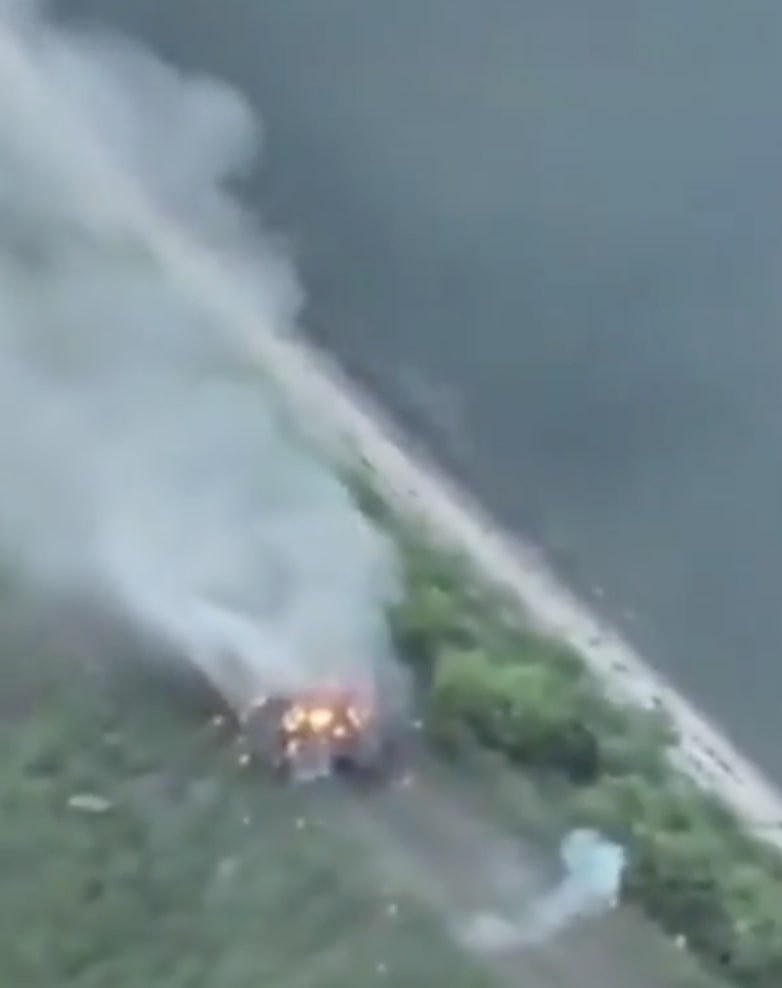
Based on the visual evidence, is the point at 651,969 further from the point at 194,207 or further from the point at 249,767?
the point at 194,207

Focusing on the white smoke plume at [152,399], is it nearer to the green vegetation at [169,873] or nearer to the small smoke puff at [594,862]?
the green vegetation at [169,873]

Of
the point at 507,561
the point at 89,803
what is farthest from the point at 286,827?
the point at 507,561

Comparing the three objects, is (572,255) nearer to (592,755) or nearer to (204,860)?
(592,755)

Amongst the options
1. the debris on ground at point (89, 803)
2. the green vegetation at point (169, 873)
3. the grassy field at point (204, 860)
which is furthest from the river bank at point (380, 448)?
the debris on ground at point (89, 803)

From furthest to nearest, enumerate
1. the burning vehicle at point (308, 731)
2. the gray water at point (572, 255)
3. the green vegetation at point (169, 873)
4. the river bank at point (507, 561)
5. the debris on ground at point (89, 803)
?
the gray water at point (572, 255) → the river bank at point (507, 561) → the burning vehicle at point (308, 731) → the debris on ground at point (89, 803) → the green vegetation at point (169, 873)

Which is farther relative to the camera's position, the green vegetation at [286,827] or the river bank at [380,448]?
the river bank at [380,448]

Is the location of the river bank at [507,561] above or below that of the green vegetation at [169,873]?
above

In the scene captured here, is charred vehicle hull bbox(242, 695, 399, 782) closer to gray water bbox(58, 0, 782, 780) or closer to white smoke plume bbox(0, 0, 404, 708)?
white smoke plume bbox(0, 0, 404, 708)

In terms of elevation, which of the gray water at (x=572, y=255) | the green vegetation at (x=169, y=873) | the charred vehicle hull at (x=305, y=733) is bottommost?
the green vegetation at (x=169, y=873)

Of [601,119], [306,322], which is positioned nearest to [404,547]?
[306,322]
